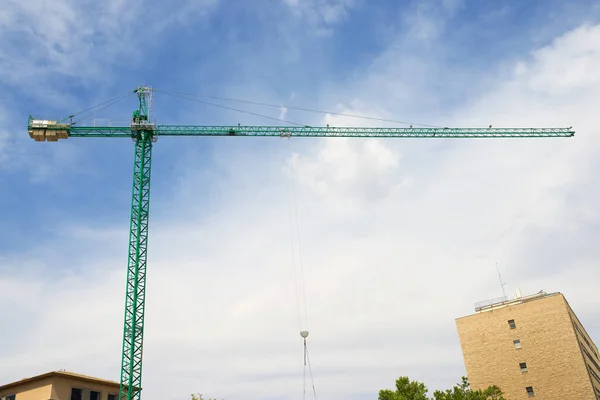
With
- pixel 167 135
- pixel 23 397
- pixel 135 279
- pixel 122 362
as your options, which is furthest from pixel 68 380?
pixel 167 135

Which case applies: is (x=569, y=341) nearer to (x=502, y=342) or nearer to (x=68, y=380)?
(x=502, y=342)

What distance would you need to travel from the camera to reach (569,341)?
259 feet

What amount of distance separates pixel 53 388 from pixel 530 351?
64626 millimetres

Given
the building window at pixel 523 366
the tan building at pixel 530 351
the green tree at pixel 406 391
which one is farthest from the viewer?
the building window at pixel 523 366

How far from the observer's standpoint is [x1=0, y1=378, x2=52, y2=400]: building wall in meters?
58.5

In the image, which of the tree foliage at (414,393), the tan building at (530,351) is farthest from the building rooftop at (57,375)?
the tan building at (530,351)

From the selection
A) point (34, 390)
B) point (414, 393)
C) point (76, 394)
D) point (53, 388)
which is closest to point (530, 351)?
point (414, 393)

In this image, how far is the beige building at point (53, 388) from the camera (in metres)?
58.5

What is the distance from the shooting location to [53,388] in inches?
2295

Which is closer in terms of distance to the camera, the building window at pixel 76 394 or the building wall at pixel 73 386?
the building wall at pixel 73 386

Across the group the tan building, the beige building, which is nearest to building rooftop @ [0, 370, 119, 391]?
the beige building

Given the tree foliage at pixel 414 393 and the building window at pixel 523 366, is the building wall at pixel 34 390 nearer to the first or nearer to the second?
→ the tree foliage at pixel 414 393

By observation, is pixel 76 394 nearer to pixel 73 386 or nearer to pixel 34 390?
pixel 73 386

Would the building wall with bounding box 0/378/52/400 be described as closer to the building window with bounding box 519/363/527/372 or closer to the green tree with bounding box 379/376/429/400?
the green tree with bounding box 379/376/429/400
